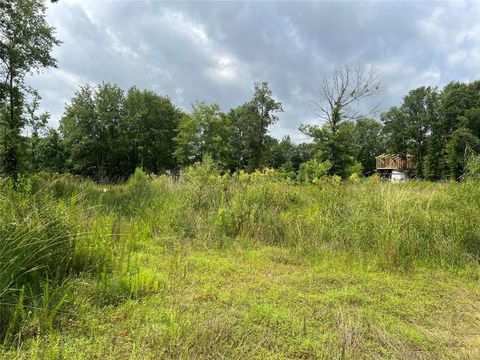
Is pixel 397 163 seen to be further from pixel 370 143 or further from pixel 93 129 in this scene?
pixel 93 129

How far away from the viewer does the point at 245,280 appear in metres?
3.73

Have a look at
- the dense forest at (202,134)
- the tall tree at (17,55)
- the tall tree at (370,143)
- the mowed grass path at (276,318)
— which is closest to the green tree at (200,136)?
the dense forest at (202,134)

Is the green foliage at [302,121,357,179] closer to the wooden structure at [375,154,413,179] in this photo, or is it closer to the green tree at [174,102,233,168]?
the green tree at [174,102,233,168]

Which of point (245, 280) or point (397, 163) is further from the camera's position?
point (397, 163)

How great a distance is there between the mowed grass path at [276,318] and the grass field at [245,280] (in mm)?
13

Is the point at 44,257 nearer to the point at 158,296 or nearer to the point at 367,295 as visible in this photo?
the point at 158,296

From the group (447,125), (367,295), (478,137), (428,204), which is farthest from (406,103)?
(367,295)

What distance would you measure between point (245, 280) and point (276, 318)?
991 mm

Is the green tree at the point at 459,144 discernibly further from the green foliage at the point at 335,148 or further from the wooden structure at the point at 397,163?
the green foliage at the point at 335,148

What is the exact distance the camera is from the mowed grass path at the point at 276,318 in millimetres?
2289

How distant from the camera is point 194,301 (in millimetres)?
3031

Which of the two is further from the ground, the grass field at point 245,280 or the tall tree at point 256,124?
the tall tree at point 256,124

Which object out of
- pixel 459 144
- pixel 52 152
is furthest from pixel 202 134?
pixel 459 144

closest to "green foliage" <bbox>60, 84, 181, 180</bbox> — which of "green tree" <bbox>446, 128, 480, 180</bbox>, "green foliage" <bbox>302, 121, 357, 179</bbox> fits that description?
"green foliage" <bbox>302, 121, 357, 179</bbox>
